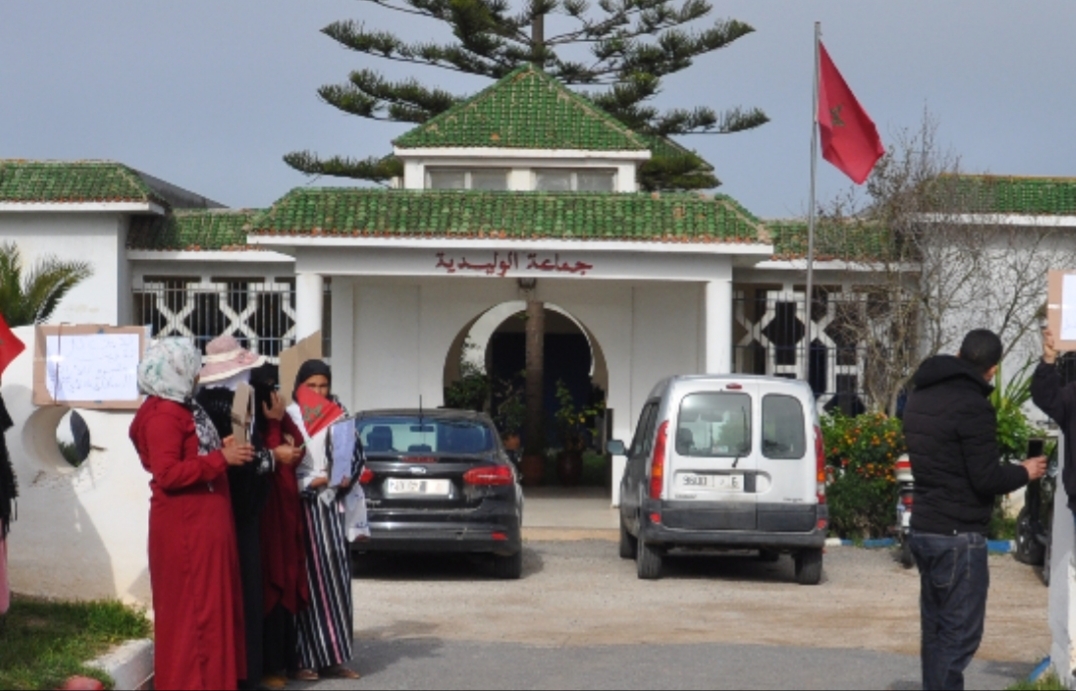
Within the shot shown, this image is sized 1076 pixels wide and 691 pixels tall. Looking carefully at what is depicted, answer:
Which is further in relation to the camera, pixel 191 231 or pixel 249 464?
pixel 191 231

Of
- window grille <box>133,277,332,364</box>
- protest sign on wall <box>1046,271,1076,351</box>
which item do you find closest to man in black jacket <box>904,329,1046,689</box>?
protest sign on wall <box>1046,271,1076,351</box>

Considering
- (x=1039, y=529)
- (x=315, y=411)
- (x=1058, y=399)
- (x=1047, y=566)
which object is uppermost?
(x=1058, y=399)

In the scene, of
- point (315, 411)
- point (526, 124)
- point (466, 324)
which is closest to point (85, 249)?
point (466, 324)

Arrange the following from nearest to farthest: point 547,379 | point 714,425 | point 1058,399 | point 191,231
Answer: point 1058,399 → point 714,425 → point 191,231 → point 547,379

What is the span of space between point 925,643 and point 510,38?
2430cm

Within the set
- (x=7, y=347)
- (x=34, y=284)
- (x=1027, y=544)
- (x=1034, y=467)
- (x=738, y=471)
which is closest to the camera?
(x=1034, y=467)

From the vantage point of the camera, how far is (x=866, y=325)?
21969mm

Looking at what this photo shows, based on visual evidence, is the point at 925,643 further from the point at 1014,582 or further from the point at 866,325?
the point at 866,325

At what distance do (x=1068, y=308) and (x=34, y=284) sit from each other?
598 inches

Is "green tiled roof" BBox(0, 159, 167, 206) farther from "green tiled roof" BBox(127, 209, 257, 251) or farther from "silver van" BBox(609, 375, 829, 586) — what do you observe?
"silver van" BBox(609, 375, 829, 586)

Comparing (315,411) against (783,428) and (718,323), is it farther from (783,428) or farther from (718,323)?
(718,323)

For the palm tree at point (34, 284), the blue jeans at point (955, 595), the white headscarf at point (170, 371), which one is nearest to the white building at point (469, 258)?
the palm tree at point (34, 284)

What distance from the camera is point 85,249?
22953 millimetres

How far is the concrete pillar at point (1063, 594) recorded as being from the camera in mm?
8547
